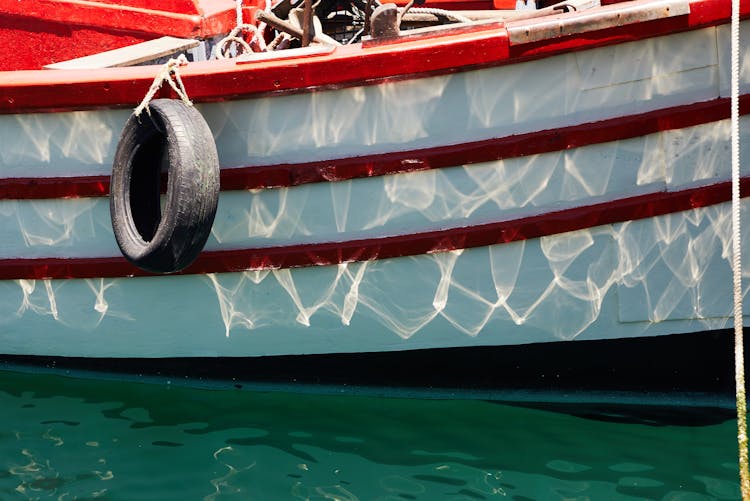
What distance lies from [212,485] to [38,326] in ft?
4.83

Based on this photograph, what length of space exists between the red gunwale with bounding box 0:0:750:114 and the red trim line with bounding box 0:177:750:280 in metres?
0.68

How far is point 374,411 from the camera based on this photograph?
4.76 meters

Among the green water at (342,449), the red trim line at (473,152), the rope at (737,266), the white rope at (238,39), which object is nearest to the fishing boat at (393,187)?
the red trim line at (473,152)

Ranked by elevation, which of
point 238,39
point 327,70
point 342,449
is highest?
point 238,39

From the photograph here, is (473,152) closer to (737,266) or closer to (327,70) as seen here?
(327,70)

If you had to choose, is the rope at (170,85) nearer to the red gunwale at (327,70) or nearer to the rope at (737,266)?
the red gunwale at (327,70)

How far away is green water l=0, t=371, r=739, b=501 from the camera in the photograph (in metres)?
4.05

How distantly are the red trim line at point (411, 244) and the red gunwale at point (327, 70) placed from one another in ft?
2.24

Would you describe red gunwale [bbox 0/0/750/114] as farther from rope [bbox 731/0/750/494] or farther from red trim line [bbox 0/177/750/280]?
red trim line [bbox 0/177/750/280]

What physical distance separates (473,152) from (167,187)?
4.42 ft

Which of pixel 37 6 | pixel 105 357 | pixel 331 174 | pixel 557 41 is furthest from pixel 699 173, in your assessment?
pixel 37 6

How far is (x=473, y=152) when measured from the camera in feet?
14.2


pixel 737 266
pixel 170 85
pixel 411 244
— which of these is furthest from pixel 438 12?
pixel 737 266

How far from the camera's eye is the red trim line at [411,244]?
4.33 m
